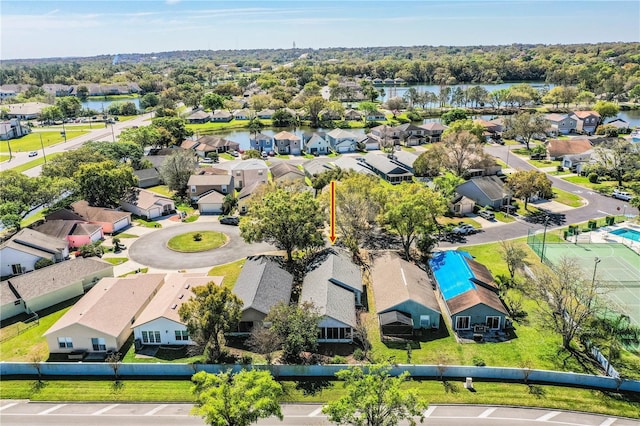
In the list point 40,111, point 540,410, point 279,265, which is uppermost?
point 40,111

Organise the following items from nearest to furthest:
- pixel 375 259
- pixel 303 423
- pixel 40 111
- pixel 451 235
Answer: pixel 303 423, pixel 375 259, pixel 451 235, pixel 40 111

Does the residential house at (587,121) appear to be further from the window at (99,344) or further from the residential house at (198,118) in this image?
the window at (99,344)

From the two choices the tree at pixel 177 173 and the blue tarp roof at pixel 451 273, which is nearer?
the blue tarp roof at pixel 451 273

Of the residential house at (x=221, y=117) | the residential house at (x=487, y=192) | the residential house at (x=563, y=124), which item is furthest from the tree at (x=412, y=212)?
the residential house at (x=221, y=117)

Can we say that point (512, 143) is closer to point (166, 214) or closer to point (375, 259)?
point (375, 259)

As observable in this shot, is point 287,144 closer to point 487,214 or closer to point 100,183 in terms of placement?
point 100,183

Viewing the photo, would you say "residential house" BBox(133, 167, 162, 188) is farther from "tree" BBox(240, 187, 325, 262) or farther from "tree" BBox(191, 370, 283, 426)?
"tree" BBox(191, 370, 283, 426)

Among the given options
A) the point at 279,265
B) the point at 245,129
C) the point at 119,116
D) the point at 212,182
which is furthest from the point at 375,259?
the point at 119,116
